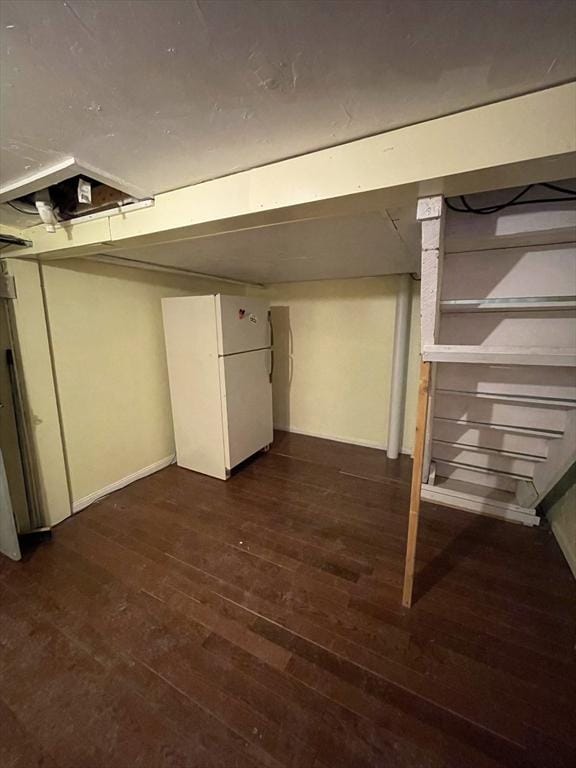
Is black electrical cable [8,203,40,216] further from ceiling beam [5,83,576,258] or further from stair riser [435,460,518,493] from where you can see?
stair riser [435,460,518,493]

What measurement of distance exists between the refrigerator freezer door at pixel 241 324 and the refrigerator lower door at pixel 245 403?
3.4 inches

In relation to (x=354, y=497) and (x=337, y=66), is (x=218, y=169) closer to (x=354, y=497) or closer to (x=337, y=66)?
(x=337, y=66)

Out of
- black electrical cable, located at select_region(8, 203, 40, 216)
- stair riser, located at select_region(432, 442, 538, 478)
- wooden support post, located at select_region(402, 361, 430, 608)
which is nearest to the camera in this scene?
wooden support post, located at select_region(402, 361, 430, 608)

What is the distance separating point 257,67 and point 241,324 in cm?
199

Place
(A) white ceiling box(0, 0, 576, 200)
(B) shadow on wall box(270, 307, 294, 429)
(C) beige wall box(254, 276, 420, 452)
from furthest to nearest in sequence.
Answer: (B) shadow on wall box(270, 307, 294, 429), (C) beige wall box(254, 276, 420, 452), (A) white ceiling box(0, 0, 576, 200)

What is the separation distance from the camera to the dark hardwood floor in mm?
1027

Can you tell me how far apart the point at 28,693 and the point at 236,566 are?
3.12ft

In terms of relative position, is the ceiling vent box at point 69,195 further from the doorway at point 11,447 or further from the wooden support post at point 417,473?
the wooden support post at point 417,473

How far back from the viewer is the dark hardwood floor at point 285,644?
1.03 m

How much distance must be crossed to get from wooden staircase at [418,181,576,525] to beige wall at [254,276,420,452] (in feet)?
3.85

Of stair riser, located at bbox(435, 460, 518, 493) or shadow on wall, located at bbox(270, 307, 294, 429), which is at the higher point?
shadow on wall, located at bbox(270, 307, 294, 429)

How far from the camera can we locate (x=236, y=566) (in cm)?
176

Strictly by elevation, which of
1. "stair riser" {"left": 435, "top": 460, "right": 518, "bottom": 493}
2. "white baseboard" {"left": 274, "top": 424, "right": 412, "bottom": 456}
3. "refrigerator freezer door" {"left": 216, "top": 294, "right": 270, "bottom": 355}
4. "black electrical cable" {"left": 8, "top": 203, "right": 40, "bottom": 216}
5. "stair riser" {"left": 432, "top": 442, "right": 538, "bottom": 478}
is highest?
"black electrical cable" {"left": 8, "top": 203, "right": 40, "bottom": 216}

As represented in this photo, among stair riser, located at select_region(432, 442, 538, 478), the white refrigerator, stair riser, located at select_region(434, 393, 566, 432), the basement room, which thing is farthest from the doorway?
stair riser, located at select_region(432, 442, 538, 478)
